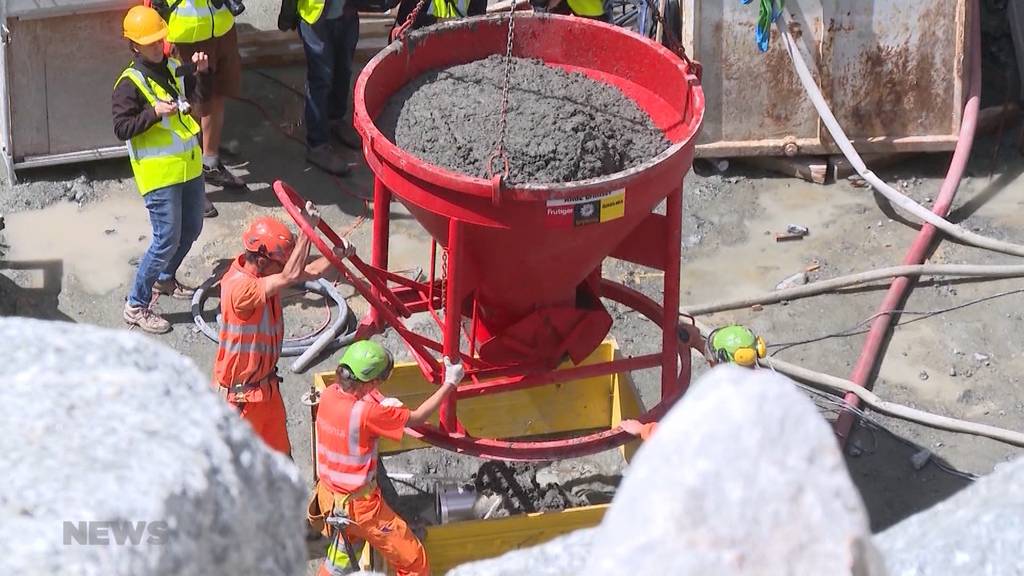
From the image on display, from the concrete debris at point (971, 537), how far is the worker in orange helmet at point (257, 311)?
3.00m

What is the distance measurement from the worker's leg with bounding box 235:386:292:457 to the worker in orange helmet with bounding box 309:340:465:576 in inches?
19.8

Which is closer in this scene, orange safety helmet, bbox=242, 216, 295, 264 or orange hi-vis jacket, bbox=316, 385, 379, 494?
orange hi-vis jacket, bbox=316, 385, 379, 494

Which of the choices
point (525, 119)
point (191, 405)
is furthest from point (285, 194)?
point (191, 405)

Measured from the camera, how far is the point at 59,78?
7.39m

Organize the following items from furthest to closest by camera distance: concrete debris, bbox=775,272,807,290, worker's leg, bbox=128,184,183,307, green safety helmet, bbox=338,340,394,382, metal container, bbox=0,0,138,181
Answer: metal container, bbox=0,0,138,181
concrete debris, bbox=775,272,807,290
worker's leg, bbox=128,184,183,307
green safety helmet, bbox=338,340,394,382

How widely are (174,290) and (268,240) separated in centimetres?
216

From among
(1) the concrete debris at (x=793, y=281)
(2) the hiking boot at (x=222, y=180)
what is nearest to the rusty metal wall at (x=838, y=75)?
(1) the concrete debris at (x=793, y=281)

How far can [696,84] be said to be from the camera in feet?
16.0

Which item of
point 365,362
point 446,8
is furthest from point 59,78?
point 365,362

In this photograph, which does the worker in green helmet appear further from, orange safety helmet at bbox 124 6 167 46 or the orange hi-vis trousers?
orange safety helmet at bbox 124 6 167 46

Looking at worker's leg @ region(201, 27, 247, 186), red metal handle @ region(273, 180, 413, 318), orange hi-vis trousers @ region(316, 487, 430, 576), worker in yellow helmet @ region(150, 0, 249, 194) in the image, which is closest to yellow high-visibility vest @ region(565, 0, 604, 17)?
worker in yellow helmet @ region(150, 0, 249, 194)

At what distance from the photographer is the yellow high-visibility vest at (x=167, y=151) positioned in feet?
20.2

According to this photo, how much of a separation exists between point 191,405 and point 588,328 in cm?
339

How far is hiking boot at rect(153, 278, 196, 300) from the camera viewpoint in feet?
22.4
